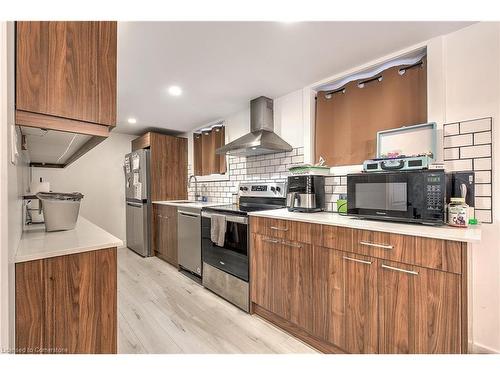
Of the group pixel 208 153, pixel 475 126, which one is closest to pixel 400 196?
pixel 475 126

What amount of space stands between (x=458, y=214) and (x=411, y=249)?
0.38 meters

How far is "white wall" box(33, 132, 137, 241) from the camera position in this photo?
3.90 m

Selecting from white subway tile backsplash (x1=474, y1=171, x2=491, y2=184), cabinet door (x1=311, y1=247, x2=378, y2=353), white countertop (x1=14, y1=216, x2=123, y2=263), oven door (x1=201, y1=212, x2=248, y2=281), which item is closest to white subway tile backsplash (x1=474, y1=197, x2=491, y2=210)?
white subway tile backsplash (x1=474, y1=171, x2=491, y2=184)

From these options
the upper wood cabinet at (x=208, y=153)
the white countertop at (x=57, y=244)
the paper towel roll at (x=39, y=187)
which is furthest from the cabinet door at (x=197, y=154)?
the white countertop at (x=57, y=244)

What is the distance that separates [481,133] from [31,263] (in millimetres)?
2501

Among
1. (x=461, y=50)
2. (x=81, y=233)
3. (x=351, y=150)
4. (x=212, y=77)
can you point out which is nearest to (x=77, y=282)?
(x=81, y=233)

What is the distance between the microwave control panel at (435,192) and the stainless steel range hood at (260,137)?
53.6 inches

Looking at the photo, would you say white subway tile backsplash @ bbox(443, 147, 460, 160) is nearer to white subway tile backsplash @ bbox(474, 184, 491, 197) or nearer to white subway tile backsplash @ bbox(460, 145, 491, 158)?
white subway tile backsplash @ bbox(460, 145, 491, 158)

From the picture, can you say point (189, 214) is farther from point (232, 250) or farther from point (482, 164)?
point (482, 164)

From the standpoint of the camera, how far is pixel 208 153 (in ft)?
12.5

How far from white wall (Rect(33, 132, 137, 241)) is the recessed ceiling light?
96.7 inches

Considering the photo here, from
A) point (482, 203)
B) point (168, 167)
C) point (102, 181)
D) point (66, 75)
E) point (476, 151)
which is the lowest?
point (482, 203)

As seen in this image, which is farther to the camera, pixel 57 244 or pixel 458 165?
pixel 458 165
